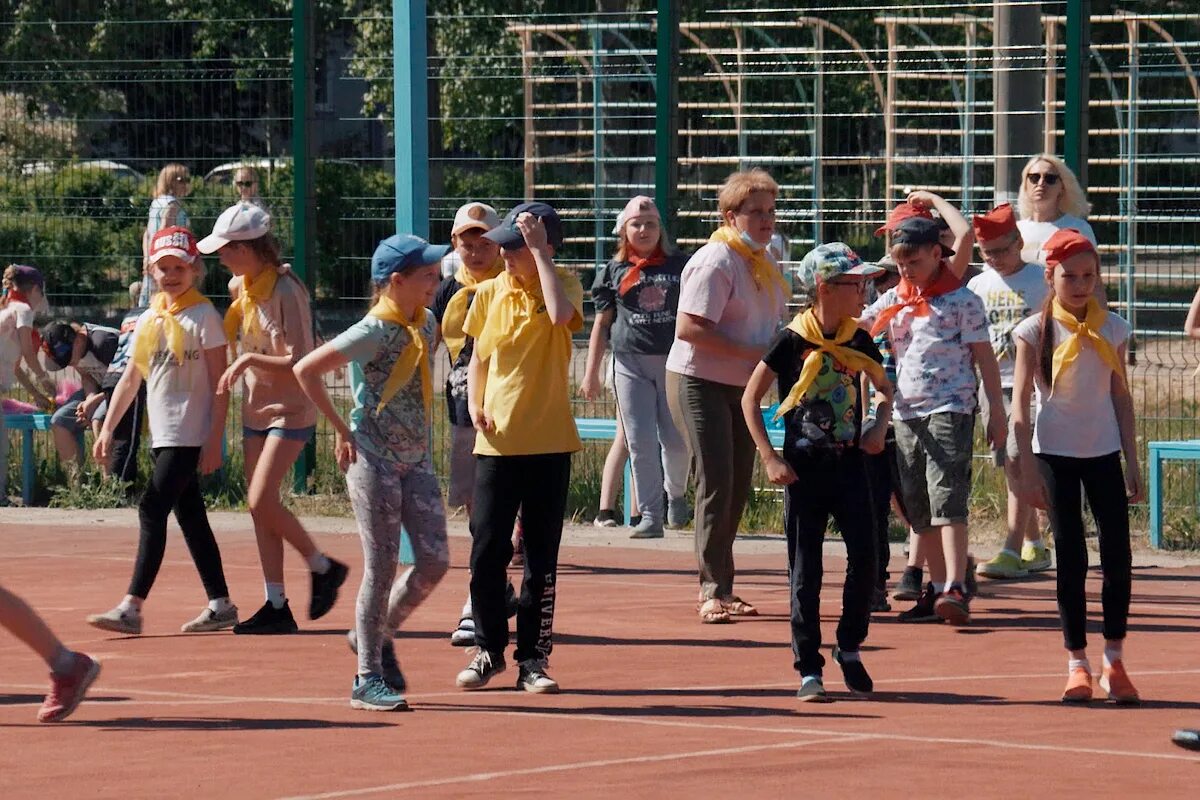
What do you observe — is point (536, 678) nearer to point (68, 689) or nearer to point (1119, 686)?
point (68, 689)

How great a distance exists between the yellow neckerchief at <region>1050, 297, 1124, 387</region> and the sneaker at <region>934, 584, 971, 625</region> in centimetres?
194

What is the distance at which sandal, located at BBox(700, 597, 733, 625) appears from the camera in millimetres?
10305

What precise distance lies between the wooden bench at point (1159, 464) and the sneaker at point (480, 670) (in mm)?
5541

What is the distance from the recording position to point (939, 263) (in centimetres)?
1025

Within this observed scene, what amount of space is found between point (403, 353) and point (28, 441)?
8118 millimetres

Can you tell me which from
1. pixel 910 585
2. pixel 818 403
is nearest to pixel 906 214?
pixel 910 585

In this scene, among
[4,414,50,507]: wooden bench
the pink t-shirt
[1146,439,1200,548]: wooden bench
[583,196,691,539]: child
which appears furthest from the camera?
[4,414,50,507]: wooden bench

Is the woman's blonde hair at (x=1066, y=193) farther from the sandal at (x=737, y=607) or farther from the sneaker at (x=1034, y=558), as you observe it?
the sandal at (x=737, y=607)

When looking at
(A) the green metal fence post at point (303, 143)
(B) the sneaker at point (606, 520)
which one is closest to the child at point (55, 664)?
(B) the sneaker at point (606, 520)

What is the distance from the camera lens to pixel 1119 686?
8.24 meters

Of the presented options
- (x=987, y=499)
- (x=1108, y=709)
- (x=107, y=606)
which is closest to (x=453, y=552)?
(x=107, y=606)

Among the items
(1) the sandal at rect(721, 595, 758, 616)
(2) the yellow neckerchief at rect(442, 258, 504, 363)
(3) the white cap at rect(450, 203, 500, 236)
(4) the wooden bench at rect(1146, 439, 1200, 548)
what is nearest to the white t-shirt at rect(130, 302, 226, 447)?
(2) the yellow neckerchief at rect(442, 258, 504, 363)

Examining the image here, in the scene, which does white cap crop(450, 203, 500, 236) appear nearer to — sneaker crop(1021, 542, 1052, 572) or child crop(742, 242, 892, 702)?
child crop(742, 242, 892, 702)

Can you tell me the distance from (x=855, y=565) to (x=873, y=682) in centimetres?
53
